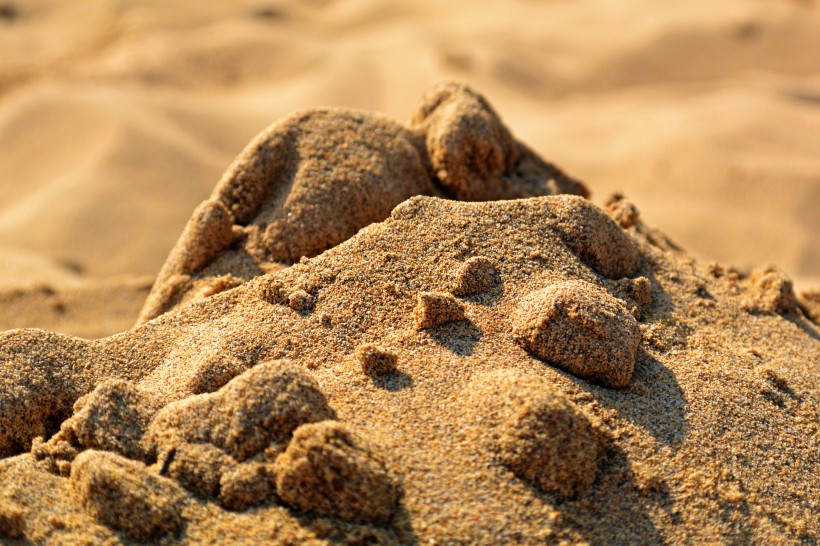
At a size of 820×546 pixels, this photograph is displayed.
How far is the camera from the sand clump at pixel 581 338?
7.24 feet

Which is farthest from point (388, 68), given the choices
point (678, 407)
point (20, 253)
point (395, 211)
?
point (678, 407)

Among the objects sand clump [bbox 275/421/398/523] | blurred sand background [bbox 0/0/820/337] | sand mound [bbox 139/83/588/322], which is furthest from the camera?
blurred sand background [bbox 0/0/820/337]

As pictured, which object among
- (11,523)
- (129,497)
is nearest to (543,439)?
(129,497)

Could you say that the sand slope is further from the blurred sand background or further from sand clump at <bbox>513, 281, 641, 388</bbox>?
the blurred sand background

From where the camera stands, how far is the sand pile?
6.04ft

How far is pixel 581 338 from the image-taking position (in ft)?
7.27

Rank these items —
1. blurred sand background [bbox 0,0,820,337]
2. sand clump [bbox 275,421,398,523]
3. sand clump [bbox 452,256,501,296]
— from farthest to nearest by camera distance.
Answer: blurred sand background [bbox 0,0,820,337] < sand clump [bbox 452,256,501,296] < sand clump [bbox 275,421,398,523]

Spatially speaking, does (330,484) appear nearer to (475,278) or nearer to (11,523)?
(11,523)

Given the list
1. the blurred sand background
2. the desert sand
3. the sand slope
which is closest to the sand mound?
the desert sand

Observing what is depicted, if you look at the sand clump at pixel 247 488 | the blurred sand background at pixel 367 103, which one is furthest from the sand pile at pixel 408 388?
the blurred sand background at pixel 367 103

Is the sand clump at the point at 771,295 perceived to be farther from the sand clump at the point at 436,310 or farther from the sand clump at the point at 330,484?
the sand clump at the point at 330,484

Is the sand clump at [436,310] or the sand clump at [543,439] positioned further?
the sand clump at [436,310]

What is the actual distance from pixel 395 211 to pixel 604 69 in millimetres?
7163

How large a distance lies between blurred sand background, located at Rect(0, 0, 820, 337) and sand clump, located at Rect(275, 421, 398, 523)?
8.79 ft
